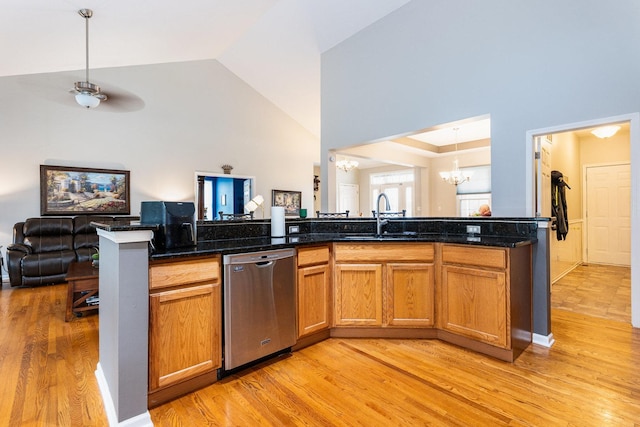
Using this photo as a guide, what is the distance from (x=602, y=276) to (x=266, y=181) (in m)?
6.38

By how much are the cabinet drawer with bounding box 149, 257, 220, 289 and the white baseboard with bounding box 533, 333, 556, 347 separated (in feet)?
8.49

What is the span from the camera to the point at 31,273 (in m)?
4.50

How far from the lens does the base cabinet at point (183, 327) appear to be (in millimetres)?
1730

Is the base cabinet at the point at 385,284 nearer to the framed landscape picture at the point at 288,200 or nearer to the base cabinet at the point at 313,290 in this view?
the base cabinet at the point at 313,290

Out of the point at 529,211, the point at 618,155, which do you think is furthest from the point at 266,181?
the point at 618,155

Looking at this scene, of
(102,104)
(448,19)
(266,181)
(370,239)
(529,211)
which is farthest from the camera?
(266,181)

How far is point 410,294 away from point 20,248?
539cm

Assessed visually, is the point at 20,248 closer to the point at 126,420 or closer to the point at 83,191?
the point at 83,191

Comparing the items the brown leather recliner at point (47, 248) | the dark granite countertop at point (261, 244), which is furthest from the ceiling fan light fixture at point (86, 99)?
the dark granite countertop at point (261, 244)

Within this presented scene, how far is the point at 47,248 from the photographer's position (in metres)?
4.79

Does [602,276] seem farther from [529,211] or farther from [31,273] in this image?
[31,273]

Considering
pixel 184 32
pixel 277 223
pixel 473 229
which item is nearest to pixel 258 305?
pixel 277 223

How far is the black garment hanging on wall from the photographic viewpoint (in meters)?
4.55

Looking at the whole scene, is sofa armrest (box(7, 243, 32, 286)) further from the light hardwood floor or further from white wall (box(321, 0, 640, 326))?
white wall (box(321, 0, 640, 326))
